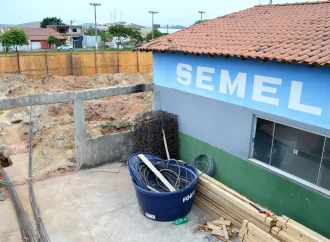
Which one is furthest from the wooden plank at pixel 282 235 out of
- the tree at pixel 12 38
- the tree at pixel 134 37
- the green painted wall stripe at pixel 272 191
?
the tree at pixel 134 37

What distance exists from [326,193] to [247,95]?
2690mm

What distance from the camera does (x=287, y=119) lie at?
21.1ft

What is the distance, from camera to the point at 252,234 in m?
6.14

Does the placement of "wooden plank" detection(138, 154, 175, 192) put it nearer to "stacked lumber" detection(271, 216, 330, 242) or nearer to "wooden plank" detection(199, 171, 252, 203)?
"wooden plank" detection(199, 171, 252, 203)

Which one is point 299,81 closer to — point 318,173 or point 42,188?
point 318,173

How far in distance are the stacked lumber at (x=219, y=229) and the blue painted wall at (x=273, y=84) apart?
2.74m

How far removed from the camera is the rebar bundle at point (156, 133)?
9.23 m

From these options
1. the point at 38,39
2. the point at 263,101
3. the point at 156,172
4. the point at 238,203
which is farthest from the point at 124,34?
the point at 238,203

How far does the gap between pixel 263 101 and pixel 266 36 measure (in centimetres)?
195

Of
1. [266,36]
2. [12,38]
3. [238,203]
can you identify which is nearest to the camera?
[238,203]

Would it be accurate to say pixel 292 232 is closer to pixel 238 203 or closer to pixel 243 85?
pixel 238 203

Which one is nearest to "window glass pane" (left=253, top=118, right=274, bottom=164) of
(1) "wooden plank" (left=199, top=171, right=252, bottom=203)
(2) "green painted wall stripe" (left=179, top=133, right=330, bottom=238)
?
(2) "green painted wall stripe" (left=179, top=133, right=330, bottom=238)

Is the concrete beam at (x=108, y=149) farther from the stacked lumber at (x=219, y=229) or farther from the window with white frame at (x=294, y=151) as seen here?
the window with white frame at (x=294, y=151)

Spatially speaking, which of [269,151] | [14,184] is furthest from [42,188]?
[269,151]
